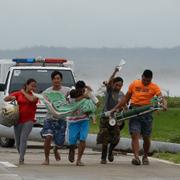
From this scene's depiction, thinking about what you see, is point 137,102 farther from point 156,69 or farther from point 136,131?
point 156,69

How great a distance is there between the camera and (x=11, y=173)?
13.9 meters

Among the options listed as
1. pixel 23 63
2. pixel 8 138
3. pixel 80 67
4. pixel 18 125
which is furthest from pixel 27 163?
pixel 80 67

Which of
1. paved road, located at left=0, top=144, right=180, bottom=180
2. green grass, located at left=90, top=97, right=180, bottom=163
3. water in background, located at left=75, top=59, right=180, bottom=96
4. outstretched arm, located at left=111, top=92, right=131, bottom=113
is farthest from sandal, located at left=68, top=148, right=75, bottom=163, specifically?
water in background, located at left=75, top=59, right=180, bottom=96

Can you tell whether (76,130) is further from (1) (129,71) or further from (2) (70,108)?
(1) (129,71)

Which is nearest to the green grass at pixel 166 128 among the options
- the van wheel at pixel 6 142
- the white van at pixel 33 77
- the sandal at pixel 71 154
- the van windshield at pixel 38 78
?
the van windshield at pixel 38 78

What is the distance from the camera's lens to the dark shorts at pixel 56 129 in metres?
15.6

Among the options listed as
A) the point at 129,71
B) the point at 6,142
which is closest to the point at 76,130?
the point at 6,142

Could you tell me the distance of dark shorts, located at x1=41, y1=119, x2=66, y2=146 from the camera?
15.6 metres

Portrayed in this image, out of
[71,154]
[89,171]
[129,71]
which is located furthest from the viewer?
[129,71]

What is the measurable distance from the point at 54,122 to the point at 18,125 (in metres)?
0.69

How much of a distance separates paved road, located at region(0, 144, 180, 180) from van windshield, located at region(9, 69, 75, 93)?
15.8 ft

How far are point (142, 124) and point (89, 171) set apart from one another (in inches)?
76.3

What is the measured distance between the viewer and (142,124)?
1593cm

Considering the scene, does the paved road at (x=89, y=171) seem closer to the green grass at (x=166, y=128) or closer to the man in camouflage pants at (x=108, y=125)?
the man in camouflage pants at (x=108, y=125)
